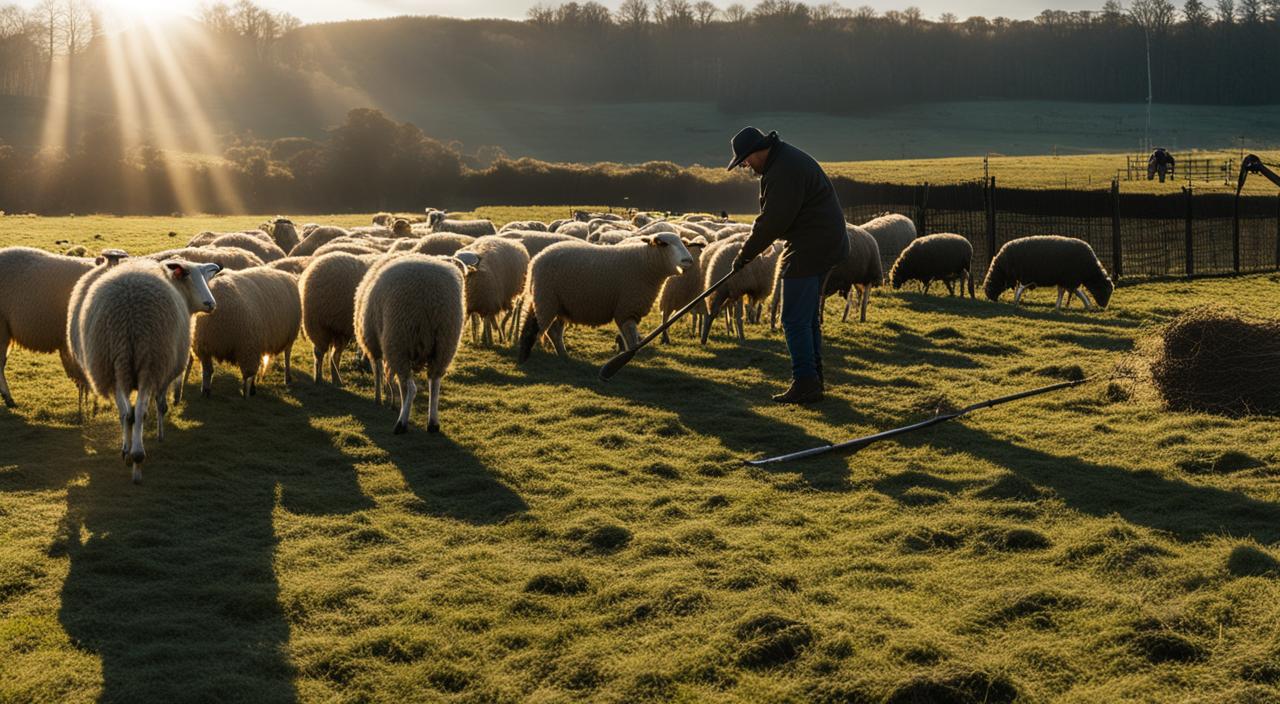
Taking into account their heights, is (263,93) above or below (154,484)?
above

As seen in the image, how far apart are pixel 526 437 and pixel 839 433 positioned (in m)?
2.91

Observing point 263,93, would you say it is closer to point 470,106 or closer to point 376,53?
point 470,106

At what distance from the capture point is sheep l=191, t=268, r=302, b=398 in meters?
11.3

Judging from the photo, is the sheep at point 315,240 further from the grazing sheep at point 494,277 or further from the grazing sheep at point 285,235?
the grazing sheep at point 494,277

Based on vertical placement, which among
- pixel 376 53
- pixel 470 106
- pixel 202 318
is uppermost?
pixel 376 53

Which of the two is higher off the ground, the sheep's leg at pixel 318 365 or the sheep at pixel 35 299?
the sheep at pixel 35 299

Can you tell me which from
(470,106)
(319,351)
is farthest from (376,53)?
(319,351)

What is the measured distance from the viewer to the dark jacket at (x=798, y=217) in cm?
1035

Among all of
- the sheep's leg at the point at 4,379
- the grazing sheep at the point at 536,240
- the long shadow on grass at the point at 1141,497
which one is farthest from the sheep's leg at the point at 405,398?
the grazing sheep at the point at 536,240

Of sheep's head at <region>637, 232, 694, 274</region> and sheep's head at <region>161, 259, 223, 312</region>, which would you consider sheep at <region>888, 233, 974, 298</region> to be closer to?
sheep's head at <region>637, 232, 694, 274</region>

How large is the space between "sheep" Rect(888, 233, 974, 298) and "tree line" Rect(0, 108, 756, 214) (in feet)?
137

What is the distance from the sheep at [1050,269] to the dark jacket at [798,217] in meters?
11.7

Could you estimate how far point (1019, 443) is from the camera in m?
9.33

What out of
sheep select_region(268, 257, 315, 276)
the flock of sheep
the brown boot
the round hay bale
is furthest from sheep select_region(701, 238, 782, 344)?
the round hay bale
